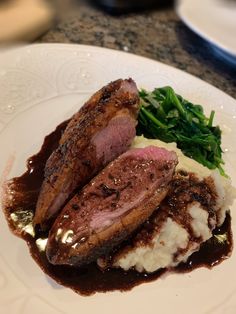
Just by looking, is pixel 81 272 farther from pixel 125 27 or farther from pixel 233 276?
pixel 125 27

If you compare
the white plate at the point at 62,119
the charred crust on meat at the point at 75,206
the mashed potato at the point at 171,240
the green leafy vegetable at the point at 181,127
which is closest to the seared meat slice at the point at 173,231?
the mashed potato at the point at 171,240

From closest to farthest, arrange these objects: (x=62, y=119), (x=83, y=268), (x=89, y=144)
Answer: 1. (x=83, y=268)
2. (x=89, y=144)
3. (x=62, y=119)

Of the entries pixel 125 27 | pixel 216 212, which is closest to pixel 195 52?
pixel 125 27

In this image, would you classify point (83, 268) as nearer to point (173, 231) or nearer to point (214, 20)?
point (173, 231)

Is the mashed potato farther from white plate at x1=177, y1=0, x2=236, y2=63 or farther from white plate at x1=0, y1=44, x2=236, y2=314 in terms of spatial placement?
white plate at x1=177, y1=0, x2=236, y2=63

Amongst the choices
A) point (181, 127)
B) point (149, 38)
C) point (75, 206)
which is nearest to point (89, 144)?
point (75, 206)

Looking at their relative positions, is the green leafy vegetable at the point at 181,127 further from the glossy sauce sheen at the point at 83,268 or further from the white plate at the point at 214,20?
the white plate at the point at 214,20

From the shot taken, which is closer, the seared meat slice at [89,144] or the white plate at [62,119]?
the white plate at [62,119]
